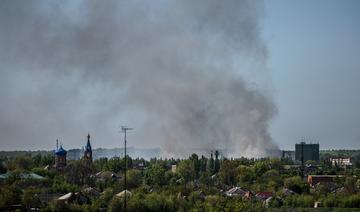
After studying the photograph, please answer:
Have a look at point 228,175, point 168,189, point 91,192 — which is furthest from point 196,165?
point 91,192

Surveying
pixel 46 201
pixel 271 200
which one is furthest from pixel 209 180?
pixel 46 201

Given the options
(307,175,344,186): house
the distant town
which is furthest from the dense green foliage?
(307,175,344,186): house

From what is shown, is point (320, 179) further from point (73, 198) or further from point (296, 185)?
point (73, 198)

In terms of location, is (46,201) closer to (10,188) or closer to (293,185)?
(10,188)

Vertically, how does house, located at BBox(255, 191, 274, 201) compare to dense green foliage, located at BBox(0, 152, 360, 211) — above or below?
below

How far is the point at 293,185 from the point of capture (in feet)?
211

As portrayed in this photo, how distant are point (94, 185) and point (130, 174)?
9.02 m

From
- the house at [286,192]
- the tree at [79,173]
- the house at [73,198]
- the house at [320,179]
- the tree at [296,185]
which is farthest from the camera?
the house at [320,179]

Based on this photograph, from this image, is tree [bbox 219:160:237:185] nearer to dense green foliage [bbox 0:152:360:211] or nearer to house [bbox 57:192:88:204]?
dense green foliage [bbox 0:152:360:211]

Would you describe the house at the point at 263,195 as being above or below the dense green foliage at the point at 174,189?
below

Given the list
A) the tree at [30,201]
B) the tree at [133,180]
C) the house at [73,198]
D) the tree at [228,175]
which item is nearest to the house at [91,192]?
the house at [73,198]

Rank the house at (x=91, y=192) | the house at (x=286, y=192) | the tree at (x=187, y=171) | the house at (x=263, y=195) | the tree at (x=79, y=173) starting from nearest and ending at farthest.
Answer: the house at (x=91, y=192) → the house at (x=263, y=195) → the house at (x=286, y=192) → the tree at (x=79, y=173) → the tree at (x=187, y=171)

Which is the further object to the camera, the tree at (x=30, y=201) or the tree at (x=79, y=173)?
the tree at (x=79, y=173)

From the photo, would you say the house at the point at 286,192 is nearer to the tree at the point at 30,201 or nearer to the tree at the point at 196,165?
the tree at the point at 30,201
